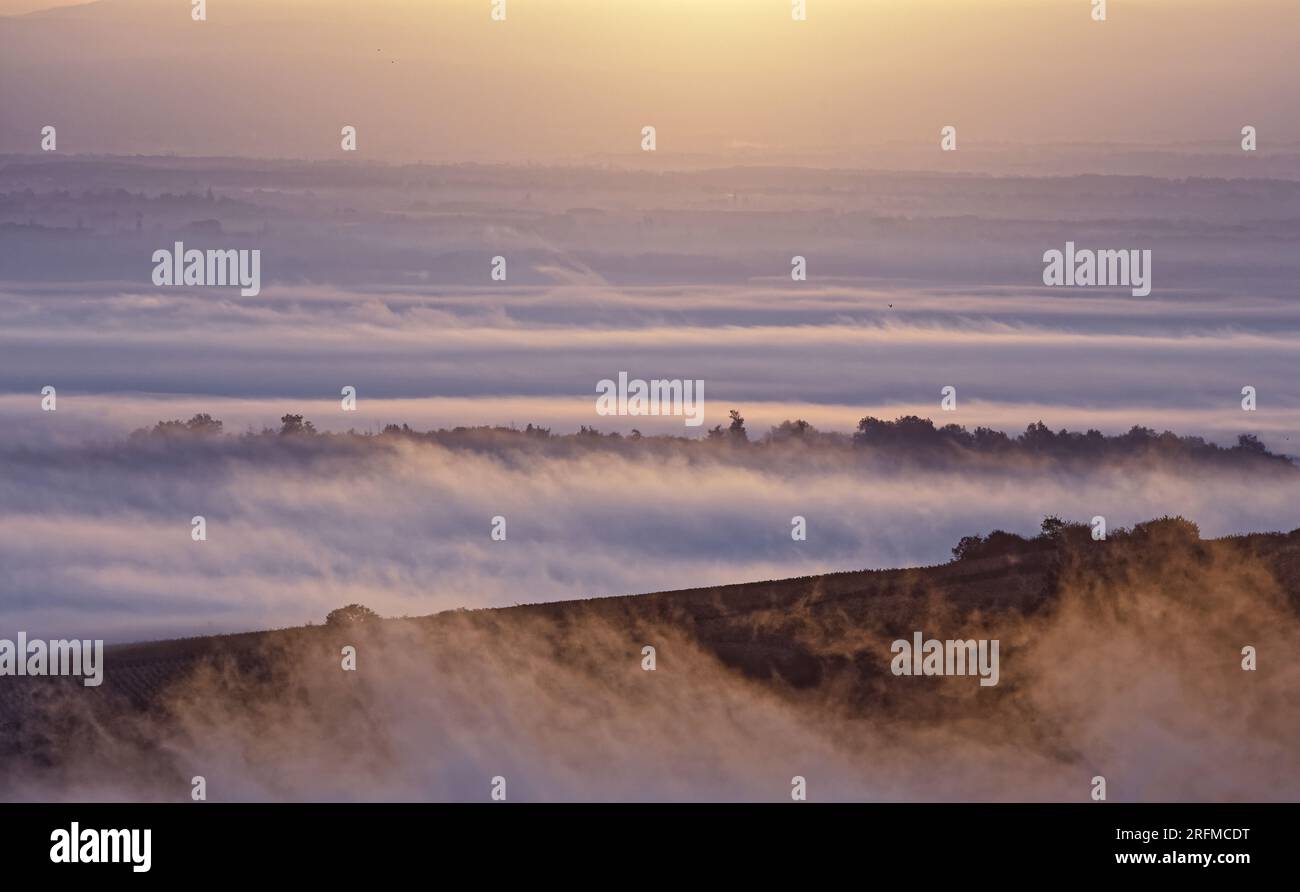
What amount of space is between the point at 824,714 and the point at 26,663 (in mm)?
9668

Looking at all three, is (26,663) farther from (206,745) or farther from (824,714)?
(824,714)

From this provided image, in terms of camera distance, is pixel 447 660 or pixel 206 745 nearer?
pixel 206 745

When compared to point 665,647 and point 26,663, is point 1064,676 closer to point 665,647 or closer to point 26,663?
point 665,647

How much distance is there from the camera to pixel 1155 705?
78.7ft

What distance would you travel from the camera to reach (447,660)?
80.5ft

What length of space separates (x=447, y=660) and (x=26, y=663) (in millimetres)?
5056

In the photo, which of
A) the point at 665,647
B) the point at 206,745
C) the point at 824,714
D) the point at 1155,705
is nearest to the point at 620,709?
the point at 665,647

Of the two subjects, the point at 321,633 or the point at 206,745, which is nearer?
the point at 206,745

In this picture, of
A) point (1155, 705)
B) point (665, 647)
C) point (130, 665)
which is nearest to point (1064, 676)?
point (1155, 705)

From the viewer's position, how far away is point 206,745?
75.3 feet

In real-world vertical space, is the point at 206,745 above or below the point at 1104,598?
below

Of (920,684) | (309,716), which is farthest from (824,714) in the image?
(309,716)

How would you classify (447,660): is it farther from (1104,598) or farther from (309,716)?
(1104,598)

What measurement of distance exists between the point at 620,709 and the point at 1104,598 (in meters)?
6.41
